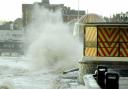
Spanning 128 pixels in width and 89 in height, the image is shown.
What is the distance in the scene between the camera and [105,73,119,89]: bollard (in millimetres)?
9849

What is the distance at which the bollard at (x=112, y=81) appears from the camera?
9849 millimetres

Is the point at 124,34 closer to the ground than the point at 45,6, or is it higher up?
closer to the ground

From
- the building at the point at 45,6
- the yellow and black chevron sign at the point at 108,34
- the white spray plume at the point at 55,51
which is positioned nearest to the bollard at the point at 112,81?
the yellow and black chevron sign at the point at 108,34

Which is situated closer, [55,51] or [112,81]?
A: [112,81]

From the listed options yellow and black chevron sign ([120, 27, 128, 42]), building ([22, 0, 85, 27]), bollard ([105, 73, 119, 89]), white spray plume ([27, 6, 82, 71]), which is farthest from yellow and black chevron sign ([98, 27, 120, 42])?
building ([22, 0, 85, 27])

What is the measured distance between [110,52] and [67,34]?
90.9ft

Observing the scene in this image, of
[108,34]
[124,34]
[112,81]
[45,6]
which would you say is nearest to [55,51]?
[108,34]

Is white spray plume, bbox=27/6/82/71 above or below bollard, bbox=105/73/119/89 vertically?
below

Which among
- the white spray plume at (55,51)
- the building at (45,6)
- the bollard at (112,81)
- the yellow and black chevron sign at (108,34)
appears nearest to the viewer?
the bollard at (112,81)

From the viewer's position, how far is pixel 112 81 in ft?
32.7

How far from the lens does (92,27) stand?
21734mm

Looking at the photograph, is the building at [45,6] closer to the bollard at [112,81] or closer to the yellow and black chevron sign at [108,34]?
the yellow and black chevron sign at [108,34]

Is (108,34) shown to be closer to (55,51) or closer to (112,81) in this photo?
(112,81)

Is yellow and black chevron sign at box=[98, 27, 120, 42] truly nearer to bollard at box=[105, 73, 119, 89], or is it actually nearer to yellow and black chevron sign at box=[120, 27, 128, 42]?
yellow and black chevron sign at box=[120, 27, 128, 42]
